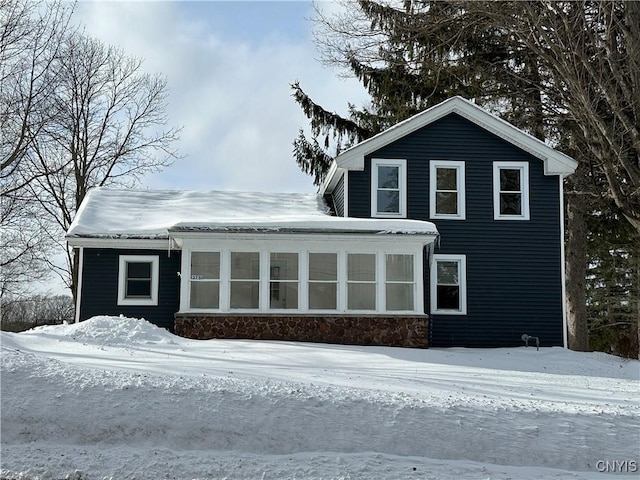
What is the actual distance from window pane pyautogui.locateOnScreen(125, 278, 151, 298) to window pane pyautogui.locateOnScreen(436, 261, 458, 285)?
304 inches

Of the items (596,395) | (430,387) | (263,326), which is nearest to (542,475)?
(430,387)

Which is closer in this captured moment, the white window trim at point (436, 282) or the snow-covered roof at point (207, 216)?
the snow-covered roof at point (207, 216)

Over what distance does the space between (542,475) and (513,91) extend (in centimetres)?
1794

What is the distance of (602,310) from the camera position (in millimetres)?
29500

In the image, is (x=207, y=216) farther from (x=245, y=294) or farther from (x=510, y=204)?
(x=510, y=204)

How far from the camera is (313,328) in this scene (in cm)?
1577

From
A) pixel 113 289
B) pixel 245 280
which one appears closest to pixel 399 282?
pixel 245 280

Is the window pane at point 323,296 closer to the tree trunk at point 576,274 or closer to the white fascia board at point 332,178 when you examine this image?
the white fascia board at point 332,178

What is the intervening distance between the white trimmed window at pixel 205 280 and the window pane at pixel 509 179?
819 cm

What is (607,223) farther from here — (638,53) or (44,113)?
(44,113)

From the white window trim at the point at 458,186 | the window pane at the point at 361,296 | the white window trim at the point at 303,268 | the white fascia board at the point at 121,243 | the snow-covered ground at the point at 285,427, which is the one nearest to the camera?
the snow-covered ground at the point at 285,427

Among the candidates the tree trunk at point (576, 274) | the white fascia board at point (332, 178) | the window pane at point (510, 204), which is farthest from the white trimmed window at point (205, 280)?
the tree trunk at point (576, 274)

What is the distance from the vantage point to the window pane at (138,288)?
17406mm

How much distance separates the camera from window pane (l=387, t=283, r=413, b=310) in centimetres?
1612
